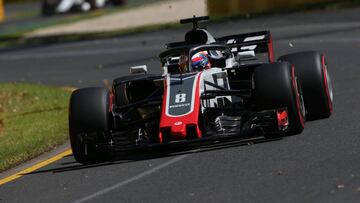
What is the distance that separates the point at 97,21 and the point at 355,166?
98.0ft

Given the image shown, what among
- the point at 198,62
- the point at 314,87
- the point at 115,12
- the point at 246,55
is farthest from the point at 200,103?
the point at 115,12

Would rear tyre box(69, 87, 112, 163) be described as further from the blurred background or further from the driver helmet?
the blurred background

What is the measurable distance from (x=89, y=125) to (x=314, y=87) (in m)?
2.77

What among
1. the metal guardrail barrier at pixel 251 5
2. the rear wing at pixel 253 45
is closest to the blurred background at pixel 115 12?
the metal guardrail barrier at pixel 251 5

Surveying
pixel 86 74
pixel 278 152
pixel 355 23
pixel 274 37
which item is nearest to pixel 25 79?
pixel 86 74

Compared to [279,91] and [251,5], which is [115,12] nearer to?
[251,5]

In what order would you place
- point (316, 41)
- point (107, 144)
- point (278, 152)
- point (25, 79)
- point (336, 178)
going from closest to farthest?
point (336, 178)
point (278, 152)
point (107, 144)
point (316, 41)
point (25, 79)

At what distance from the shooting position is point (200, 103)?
430 inches

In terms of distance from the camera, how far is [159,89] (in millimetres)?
11648

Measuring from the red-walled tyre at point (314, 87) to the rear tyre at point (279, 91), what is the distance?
94cm

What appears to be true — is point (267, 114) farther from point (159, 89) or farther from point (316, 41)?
point (316, 41)

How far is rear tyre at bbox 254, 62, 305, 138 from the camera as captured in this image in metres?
10.8

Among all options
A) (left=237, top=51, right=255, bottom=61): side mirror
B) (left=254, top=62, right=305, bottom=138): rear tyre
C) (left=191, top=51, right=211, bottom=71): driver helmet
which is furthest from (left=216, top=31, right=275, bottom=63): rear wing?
(left=254, top=62, right=305, bottom=138): rear tyre

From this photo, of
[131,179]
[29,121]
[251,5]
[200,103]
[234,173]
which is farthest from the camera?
[251,5]
